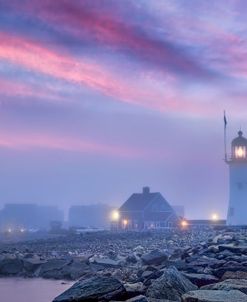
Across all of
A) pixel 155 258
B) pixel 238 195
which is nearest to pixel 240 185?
pixel 238 195

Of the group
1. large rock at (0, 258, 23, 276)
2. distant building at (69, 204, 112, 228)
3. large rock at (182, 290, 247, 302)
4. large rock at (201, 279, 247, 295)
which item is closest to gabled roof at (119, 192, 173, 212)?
large rock at (0, 258, 23, 276)

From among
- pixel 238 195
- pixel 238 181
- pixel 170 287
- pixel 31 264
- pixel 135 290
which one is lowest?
pixel 31 264

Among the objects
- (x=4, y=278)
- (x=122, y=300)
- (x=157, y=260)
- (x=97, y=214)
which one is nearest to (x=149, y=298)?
(x=122, y=300)

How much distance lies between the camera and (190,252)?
21844 millimetres

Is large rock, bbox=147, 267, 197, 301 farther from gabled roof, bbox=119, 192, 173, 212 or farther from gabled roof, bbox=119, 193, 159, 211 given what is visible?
gabled roof, bbox=119, 193, 159, 211

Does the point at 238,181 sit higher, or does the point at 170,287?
the point at 238,181

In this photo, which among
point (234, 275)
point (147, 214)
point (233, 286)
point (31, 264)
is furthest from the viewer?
point (147, 214)

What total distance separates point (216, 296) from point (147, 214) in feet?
218

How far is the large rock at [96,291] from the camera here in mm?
11130

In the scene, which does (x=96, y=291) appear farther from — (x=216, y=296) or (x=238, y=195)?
(x=238, y=195)

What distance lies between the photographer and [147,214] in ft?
249

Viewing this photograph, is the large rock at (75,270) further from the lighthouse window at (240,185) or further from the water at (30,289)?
the lighthouse window at (240,185)

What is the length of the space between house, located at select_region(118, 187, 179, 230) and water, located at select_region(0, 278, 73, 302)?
166 feet

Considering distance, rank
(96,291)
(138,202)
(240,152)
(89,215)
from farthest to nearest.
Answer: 1. (89,215)
2. (138,202)
3. (240,152)
4. (96,291)
